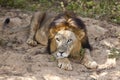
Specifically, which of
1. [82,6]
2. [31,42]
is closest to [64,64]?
[31,42]

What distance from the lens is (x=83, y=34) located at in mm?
5965

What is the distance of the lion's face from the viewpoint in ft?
18.0

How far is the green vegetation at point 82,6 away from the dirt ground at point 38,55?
504 millimetres

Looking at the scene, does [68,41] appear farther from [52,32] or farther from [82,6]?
[82,6]

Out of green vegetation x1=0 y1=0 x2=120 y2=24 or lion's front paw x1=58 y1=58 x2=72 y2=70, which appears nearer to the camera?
lion's front paw x1=58 y1=58 x2=72 y2=70

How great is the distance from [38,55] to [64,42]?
59cm

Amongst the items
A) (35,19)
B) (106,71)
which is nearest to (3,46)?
(35,19)

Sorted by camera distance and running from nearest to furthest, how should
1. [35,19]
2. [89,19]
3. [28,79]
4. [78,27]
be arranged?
[28,79], [78,27], [35,19], [89,19]

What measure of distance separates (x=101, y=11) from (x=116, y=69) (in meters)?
3.23

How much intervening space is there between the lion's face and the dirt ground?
0.72ft

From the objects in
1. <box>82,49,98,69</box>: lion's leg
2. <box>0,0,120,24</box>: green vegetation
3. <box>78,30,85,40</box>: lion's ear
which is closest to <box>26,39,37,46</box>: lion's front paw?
<box>78,30,85,40</box>: lion's ear

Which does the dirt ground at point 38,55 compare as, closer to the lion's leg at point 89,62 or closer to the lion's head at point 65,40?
the lion's leg at point 89,62

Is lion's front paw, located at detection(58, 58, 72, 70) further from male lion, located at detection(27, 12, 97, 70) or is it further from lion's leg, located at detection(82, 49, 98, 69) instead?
lion's leg, located at detection(82, 49, 98, 69)

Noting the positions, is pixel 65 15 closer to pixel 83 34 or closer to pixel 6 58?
pixel 83 34
